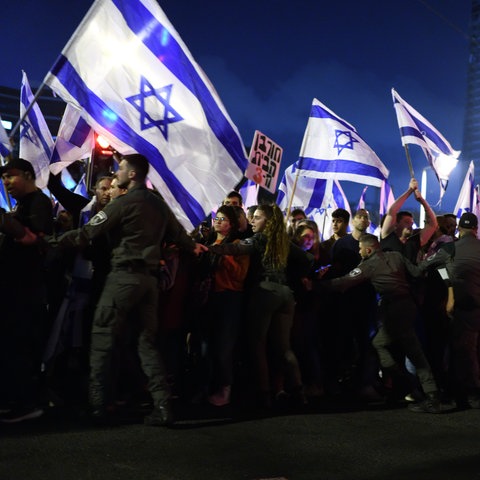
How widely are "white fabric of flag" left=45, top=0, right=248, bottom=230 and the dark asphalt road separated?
6.43 feet

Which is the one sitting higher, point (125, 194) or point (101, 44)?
point (101, 44)

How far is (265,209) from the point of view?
7.09 m

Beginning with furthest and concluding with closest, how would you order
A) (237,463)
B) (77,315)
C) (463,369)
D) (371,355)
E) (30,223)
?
1. (371,355)
2. (463,369)
3. (77,315)
4. (30,223)
5. (237,463)

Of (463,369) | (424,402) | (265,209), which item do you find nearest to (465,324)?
(463,369)

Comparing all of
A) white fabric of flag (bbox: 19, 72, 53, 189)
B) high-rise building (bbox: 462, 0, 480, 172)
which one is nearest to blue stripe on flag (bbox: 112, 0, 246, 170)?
white fabric of flag (bbox: 19, 72, 53, 189)

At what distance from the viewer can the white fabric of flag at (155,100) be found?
6816 mm

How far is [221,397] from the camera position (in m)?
7.04

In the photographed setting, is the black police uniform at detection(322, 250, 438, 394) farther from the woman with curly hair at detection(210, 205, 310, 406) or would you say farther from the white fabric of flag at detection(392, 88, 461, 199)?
the white fabric of flag at detection(392, 88, 461, 199)

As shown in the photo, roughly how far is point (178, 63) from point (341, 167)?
5.17 m

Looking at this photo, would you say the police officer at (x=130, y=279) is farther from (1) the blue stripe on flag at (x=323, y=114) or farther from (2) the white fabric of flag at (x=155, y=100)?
(1) the blue stripe on flag at (x=323, y=114)

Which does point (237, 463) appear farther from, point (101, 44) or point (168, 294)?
point (101, 44)

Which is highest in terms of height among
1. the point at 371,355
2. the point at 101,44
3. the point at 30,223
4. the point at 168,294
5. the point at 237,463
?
the point at 101,44

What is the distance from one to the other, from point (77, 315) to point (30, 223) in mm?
1185

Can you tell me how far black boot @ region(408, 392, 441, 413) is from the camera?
7.07 meters
